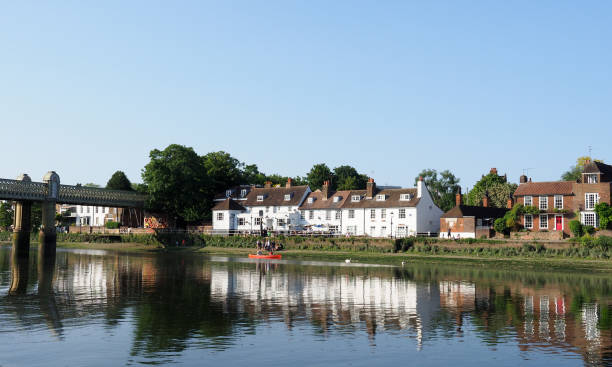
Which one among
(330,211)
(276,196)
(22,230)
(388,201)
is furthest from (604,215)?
(22,230)

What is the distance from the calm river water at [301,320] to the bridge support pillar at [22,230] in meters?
36.6

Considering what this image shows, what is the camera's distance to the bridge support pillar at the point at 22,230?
89188mm

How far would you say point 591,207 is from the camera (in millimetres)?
79562

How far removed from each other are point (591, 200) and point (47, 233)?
7216 centimetres

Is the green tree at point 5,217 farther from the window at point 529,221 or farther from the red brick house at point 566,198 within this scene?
the window at point 529,221

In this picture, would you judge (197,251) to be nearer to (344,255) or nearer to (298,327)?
(344,255)

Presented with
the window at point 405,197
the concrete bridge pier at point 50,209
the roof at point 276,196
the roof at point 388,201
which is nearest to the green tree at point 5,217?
the concrete bridge pier at point 50,209

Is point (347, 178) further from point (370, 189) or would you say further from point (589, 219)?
point (589, 219)

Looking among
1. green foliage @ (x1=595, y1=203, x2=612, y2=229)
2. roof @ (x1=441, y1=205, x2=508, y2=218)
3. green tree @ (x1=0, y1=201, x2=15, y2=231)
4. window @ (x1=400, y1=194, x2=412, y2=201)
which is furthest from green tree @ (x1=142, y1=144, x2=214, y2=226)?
green foliage @ (x1=595, y1=203, x2=612, y2=229)

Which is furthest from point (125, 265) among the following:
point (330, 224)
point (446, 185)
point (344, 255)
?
point (446, 185)

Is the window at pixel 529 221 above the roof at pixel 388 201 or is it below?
below

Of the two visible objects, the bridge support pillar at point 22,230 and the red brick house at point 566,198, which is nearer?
the red brick house at point 566,198

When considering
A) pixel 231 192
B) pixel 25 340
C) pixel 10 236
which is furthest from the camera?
pixel 10 236

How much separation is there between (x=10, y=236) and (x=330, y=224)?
73039 mm
